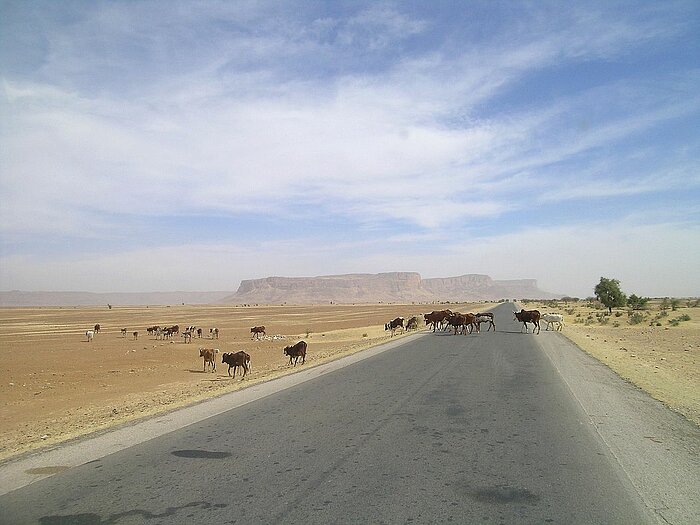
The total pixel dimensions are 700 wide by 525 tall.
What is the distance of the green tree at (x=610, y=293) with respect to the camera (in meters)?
71.1

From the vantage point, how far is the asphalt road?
5562 millimetres

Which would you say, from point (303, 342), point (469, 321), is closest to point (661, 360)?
point (303, 342)

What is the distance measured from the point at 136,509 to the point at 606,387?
12587 mm

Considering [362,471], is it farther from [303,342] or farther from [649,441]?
[303,342]

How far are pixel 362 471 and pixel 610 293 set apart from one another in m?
73.6

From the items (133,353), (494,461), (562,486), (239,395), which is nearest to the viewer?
(562,486)

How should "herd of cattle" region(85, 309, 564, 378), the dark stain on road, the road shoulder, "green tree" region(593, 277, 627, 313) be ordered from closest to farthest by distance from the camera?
the road shoulder < the dark stain on road < "herd of cattle" region(85, 309, 564, 378) < "green tree" region(593, 277, 627, 313)

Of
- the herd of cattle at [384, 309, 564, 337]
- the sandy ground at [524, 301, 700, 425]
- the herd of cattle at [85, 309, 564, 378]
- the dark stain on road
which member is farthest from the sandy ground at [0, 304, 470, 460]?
the sandy ground at [524, 301, 700, 425]

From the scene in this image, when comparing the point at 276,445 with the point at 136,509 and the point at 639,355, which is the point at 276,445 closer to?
the point at 136,509

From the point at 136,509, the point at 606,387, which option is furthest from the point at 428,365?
the point at 136,509

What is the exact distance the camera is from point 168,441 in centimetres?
866

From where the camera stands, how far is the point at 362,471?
689 cm

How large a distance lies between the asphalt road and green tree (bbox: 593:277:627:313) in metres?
66.7

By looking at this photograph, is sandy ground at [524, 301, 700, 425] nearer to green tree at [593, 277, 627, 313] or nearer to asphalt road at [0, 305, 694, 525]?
asphalt road at [0, 305, 694, 525]
